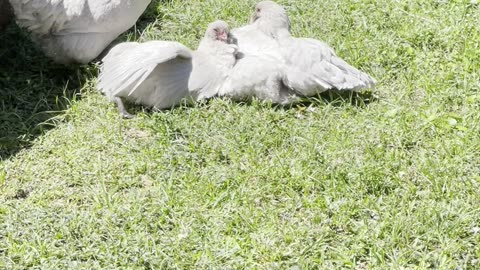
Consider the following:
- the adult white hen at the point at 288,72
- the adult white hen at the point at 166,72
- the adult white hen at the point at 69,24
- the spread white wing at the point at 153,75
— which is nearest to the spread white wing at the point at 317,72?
the adult white hen at the point at 288,72

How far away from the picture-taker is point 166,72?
4.83 m

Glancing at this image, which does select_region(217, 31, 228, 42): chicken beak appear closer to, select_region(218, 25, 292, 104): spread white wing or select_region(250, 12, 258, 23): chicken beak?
select_region(218, 25, 292, 104): spread white wing

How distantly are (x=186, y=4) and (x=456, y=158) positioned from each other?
2.58 meters

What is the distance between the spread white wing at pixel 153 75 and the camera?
188 inches

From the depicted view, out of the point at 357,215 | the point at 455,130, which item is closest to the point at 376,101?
the point at 455,130

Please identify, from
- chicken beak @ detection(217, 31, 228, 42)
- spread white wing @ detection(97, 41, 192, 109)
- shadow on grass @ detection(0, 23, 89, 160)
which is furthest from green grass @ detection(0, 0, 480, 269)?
chicken beak @ detection(217, 31, 228, 42)

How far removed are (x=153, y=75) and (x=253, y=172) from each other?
0.90 m

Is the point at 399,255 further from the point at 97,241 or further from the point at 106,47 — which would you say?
the point at 106,47

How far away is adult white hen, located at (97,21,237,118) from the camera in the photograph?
478 cm

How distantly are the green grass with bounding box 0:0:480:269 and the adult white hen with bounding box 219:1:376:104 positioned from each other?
0.10 meters

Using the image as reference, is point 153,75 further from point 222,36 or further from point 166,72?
point 222,36

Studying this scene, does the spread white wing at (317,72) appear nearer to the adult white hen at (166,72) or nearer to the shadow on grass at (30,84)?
the adult white hen at (166,72)

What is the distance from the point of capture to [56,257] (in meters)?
3.81

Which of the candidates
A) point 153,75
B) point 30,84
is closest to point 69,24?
point 30,84
